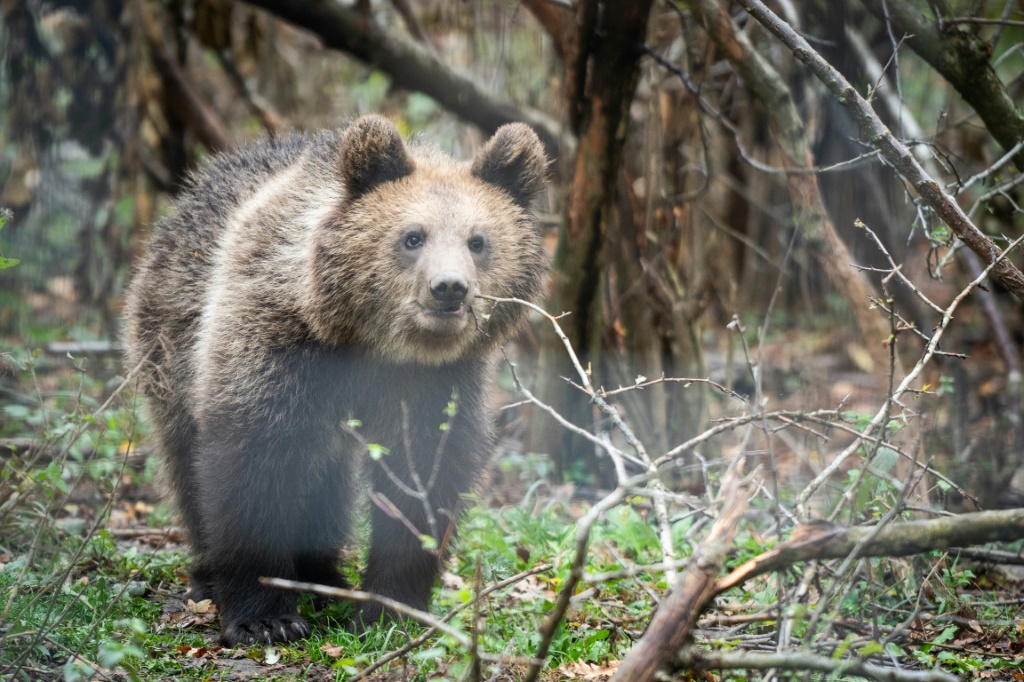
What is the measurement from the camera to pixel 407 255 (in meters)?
4.44

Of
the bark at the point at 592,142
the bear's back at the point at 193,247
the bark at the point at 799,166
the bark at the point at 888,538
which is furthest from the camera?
the bark at the point at 592,142

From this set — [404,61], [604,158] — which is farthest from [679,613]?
[404,61]

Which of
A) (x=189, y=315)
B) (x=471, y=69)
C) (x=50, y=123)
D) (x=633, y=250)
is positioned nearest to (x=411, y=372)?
(x=189, y=315)

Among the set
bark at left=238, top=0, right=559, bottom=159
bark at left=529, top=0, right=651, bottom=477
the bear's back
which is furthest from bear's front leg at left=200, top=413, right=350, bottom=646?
bark at left=238, top=0, right=559, bottom=159

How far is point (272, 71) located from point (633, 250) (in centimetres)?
466

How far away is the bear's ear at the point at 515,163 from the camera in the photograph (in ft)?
15.6

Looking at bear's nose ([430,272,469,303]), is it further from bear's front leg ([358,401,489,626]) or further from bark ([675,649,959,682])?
bark ([675,649,959,682])

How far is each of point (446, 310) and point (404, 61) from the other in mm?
4306

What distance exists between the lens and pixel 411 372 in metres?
4.68

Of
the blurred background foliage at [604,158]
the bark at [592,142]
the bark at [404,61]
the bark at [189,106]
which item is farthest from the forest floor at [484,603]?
the bark at [189,106]

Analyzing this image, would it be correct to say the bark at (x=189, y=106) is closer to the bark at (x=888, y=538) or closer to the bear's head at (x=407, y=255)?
the bear's head at (x=407, y=255)

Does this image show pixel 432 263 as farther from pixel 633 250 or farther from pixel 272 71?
pixel 272 71

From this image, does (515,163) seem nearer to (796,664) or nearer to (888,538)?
(888,538)

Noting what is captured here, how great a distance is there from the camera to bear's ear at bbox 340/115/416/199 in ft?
14.6
